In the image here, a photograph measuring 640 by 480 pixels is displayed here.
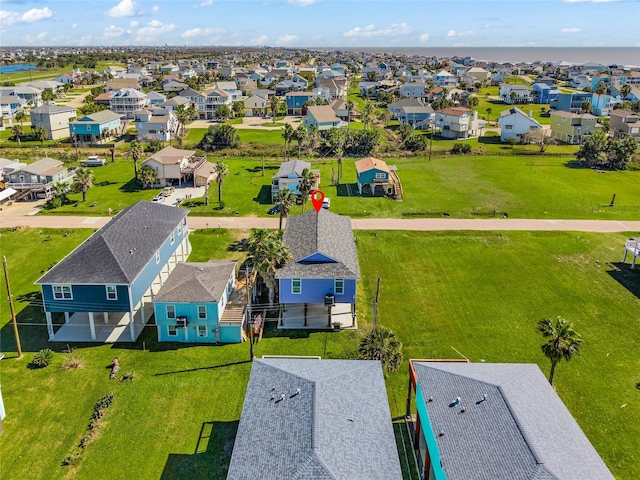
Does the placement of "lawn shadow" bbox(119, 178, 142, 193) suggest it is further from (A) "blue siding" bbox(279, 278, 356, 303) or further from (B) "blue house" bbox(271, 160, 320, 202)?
(A) "blue siding" bbox(279, 278, 356, 303)

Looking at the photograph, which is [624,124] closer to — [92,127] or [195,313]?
[195,313]

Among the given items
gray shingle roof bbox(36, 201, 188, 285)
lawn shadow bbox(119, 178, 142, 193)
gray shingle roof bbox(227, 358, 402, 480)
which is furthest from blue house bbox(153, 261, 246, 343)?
lawn shadow bbox(119, 178, 142, 193)

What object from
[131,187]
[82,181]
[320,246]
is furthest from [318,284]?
[131,187]

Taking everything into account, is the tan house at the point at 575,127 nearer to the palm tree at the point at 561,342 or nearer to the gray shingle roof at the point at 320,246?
the gray shingle roof at the point at 320,246

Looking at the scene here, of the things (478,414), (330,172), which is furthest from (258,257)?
(330,172)

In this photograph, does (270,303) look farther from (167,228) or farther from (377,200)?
(377,200)
